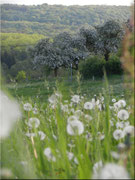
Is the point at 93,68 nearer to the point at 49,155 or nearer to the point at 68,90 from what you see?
the point at 68,90

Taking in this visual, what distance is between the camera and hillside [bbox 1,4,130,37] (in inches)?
3280

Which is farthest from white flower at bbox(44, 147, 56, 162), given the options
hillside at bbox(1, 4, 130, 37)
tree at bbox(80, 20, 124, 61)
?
hillside at bbox(1, 4, 130, 37)

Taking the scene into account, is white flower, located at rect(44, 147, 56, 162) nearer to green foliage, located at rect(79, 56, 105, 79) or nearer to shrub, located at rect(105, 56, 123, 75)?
green foliage, located at rect(79, 56, 105, 79)

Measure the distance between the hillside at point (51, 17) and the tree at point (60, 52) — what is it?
46.4 metres

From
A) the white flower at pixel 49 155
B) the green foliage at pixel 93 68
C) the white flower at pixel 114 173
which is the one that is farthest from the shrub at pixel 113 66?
the white flower at pixel 114 173

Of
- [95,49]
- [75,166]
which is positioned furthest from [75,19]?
[75,166]

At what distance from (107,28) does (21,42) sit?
47.1m

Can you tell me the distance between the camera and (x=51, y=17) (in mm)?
97375

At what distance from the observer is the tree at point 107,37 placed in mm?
29531

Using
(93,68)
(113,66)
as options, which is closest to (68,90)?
(93,68)

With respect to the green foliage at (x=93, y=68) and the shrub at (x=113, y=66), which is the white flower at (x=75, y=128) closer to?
the green foliage at (x=93, y=68)

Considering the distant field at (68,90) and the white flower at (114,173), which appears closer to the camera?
the white flower at (114,173)

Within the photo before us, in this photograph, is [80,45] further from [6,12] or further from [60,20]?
[6,12]

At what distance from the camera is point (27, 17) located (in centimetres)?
10212
